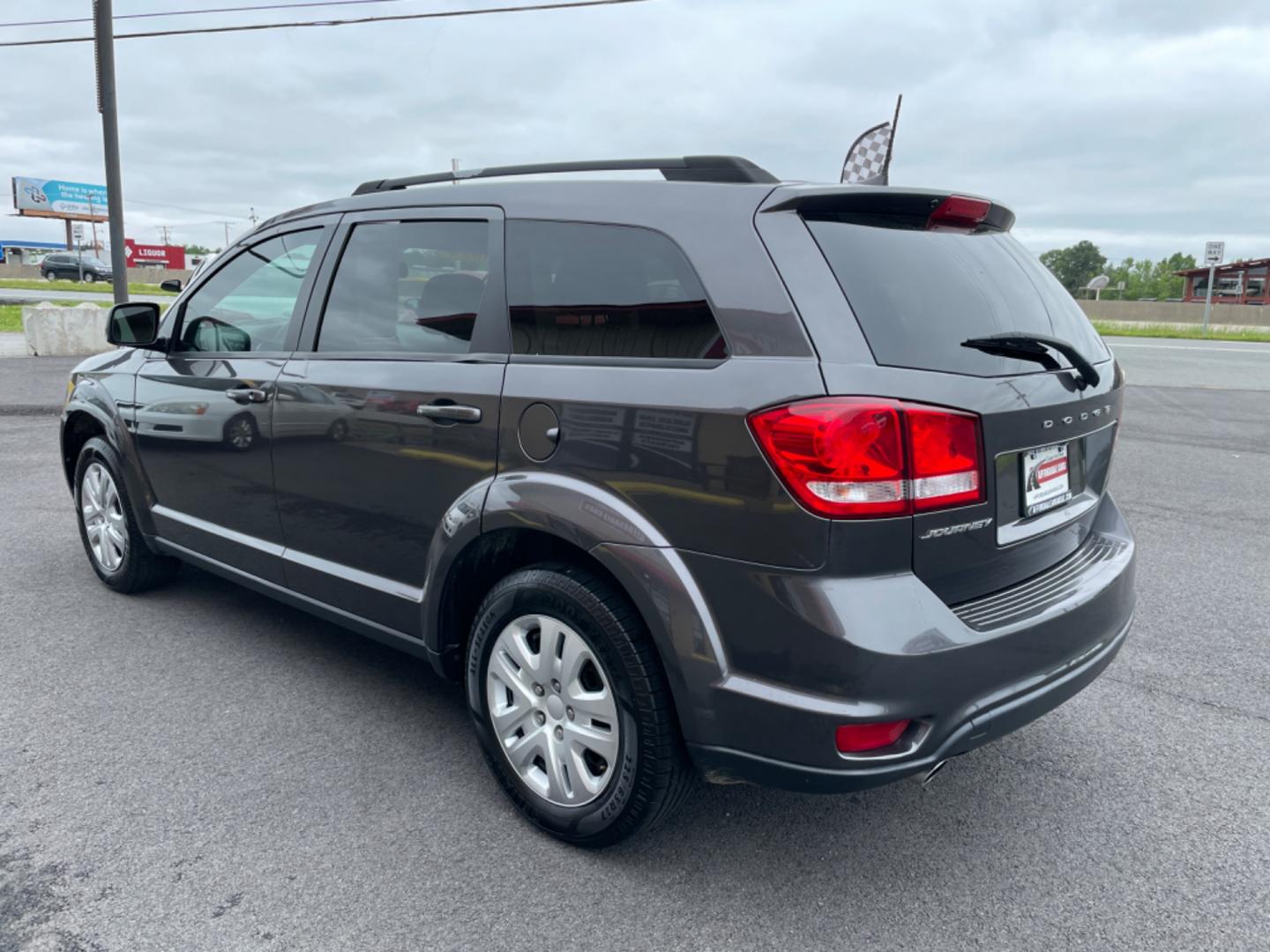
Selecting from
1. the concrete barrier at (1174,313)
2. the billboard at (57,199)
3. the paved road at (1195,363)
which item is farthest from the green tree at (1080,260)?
the billboard at (57,199)

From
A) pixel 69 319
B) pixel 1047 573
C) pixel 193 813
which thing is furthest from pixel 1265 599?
pixel 69 319

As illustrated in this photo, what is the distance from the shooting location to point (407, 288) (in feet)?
9.97

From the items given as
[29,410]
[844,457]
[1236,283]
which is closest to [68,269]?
[29,410]

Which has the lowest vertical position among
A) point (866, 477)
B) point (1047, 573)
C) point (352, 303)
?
point (1047, 573)

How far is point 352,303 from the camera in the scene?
3217 mm

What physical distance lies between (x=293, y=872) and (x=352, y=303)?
1.79m

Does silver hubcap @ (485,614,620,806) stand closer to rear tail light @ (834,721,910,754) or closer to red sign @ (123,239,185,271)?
rear tail light @ (834,721,910,754)

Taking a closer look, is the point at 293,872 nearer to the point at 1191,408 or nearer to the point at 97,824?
the point at 97,824

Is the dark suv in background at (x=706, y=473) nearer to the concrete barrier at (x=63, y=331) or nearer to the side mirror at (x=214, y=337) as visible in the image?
the side mirror at (x=214, y=337)

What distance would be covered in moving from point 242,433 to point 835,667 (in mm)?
2456

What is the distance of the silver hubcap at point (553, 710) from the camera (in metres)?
2.42

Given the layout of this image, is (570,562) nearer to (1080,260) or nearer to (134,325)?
(134,325)

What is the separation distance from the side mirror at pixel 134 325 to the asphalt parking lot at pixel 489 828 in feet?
4.06

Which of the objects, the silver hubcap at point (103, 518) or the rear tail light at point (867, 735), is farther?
the silver hubcap at point (103, 518)
